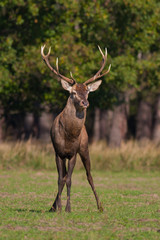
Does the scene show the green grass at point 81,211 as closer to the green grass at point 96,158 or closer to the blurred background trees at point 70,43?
the green grass at point 96,158

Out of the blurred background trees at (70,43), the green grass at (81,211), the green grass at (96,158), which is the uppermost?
the blurred background trees at (70,43)

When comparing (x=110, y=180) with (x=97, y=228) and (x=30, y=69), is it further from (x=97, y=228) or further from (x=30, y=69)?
(x=97, y=228)

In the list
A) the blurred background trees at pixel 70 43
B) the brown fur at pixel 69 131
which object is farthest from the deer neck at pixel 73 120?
the blurred background trees at pixel 70 43

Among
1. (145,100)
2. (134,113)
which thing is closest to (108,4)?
(145,100)

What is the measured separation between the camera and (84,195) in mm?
12531

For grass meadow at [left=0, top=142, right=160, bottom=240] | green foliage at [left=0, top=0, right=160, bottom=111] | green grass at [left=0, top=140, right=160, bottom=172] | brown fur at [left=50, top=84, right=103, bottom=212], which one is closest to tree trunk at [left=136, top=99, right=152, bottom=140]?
grass meadow at [left=0, top=142, right=160, bottom=240]

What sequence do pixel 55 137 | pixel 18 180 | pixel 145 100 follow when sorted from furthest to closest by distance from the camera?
pixel 145 100, pixel 18 180, pixel 55 137

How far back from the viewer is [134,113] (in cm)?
4300

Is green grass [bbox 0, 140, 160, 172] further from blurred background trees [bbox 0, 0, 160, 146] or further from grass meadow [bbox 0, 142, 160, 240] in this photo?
blurred background trees [bbox 0, 0, 160, 146]

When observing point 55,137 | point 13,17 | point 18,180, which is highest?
point 13,17

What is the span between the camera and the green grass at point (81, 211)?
7410mm

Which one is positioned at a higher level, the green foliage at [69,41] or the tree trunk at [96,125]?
the green foliage at [69,41]

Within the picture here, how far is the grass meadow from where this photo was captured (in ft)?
25.0

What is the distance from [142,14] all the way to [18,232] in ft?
49.1
